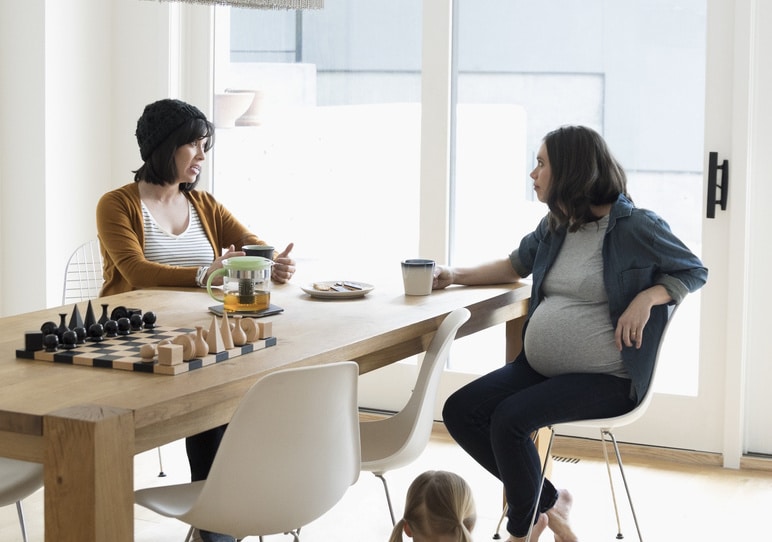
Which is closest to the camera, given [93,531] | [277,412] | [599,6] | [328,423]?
[93,531]

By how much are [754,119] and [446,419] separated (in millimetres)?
1646

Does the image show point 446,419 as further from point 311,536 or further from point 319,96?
point 319,96

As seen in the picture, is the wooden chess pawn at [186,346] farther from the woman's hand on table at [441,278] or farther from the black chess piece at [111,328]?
the woman's hand on table at [441,278]

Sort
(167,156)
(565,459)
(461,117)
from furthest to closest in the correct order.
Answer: (461,117) → (565,459) → (167,156)

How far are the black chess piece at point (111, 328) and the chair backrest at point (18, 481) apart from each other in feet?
1.09

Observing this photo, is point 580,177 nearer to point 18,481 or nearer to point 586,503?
point 586,503

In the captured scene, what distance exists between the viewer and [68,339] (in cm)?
192

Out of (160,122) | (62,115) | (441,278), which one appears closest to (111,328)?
(441,278)

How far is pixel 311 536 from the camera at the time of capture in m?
2.92

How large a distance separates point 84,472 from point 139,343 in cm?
56

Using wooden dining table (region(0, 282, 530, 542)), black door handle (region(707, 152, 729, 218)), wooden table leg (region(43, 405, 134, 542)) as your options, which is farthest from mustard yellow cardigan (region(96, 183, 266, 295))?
black door handle (region(707, 152, 729, 218))

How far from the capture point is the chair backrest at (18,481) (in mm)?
2086

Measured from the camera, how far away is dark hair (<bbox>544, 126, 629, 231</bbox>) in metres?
2.71

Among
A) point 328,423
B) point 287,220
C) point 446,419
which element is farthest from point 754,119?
point 328,423
